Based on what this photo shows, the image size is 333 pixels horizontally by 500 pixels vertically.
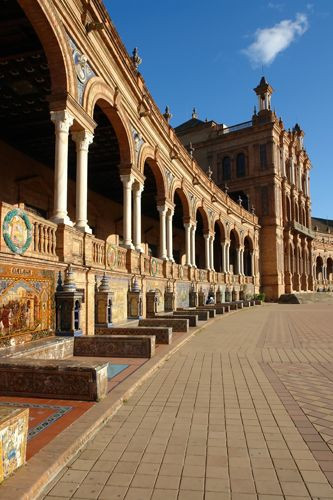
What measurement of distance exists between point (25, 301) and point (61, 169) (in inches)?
138

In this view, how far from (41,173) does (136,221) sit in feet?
13.8

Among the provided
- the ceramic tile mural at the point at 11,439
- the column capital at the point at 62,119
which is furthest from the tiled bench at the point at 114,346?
the column capital at the point at 62,119

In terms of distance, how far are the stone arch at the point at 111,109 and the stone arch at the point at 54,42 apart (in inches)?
33.7

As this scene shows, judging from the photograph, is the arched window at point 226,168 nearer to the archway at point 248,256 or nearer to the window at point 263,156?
the window at point 263,156

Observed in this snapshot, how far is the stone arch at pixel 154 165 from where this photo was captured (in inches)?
587

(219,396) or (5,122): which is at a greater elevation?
(5,122)

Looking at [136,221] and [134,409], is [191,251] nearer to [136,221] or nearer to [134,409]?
[136,221]

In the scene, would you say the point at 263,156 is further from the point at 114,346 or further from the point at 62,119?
the point at 114,346

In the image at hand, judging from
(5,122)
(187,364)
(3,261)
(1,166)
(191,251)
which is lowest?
(187,364)

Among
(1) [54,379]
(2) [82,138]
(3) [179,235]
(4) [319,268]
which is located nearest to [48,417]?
(1) [54,379]

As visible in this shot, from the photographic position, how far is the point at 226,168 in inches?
1668

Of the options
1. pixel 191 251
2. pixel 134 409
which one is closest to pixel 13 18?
pixel 134 409

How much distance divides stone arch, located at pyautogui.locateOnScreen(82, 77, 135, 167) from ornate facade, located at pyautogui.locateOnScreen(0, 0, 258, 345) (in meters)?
0.04

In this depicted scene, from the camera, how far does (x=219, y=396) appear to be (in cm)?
524
